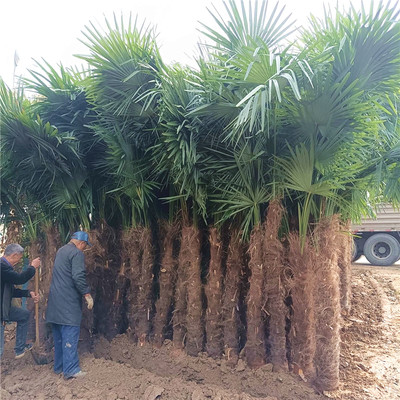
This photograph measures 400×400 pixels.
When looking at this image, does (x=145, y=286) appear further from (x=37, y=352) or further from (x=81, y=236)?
(x=37, y=352)

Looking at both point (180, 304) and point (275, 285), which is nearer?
point (275, 285)

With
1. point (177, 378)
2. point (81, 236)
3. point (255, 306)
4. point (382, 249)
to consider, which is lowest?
point (177, 378)

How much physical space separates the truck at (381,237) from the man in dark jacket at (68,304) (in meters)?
8.62

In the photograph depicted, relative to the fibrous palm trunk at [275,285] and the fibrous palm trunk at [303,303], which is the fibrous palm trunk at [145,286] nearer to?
the fibrous palm trunk at [275,285]

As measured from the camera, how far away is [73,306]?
4.12m

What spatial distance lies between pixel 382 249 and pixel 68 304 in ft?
32.8

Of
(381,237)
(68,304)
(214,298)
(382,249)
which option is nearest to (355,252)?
(382,249)

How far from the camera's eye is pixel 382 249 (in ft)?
36.7

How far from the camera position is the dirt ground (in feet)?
11.9

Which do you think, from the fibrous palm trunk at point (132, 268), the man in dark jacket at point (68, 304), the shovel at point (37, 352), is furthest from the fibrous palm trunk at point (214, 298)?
the shovel at point (37, 352)

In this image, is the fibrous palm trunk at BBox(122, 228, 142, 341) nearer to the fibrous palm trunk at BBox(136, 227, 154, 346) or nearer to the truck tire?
the fibrous palm trunk at BBox(136, 227, 154, 346)

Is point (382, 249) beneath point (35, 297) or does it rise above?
beneath

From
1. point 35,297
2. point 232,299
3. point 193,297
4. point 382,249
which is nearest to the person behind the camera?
point 232,299

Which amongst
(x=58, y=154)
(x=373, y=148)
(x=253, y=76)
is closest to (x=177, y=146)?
(x=253, y=76)
